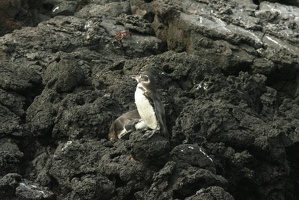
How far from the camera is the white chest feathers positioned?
13992mm

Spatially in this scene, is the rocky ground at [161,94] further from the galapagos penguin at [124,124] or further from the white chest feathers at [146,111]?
the white chest feathers at [146,111]

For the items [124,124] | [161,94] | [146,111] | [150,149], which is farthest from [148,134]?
[161,94]

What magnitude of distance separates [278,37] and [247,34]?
0.97 m

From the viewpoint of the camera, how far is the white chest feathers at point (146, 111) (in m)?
14.0

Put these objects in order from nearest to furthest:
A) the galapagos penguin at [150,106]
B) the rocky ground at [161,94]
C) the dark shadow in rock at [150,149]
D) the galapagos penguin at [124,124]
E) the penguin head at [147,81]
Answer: the dark shadow in rock at [150,149]
the rocky ground at [161,94]
the galapagos penguin at [150,106]
the penguin head at [147,81]
the galapagos penguin at [124,124]

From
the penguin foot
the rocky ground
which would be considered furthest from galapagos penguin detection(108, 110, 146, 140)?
the penguin foot

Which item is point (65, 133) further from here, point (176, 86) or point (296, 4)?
point (296, 4)

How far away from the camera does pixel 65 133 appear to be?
1546 cm

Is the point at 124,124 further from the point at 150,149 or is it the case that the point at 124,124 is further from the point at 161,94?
the point at 161,94

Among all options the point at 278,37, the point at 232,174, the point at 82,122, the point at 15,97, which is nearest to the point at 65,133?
the point at 82,122

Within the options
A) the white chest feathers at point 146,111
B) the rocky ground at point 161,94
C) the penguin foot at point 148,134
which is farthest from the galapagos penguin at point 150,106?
the rocky ground at point 161,94

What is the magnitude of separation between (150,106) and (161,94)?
2.16m

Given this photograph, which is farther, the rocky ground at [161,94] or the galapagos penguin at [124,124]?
the galapagos penguin at [124,124]

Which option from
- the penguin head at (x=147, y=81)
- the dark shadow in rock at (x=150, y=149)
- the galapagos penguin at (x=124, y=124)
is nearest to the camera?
the dark shadow in rock at (x=150, y=149)
